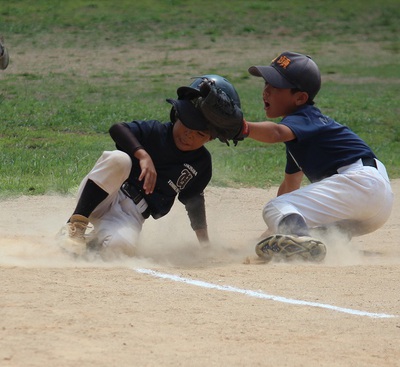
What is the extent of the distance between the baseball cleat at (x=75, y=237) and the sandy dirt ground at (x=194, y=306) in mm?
70

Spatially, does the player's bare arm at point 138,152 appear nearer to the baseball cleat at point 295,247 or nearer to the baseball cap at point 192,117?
the baseball cap at point 192,117

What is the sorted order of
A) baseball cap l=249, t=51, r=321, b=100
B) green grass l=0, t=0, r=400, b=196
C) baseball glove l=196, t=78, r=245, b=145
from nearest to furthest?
1. baseball glove l=196, t=78, r=245, b=145
2. baseball cap l=249, t=51, r=321, b=100
3. green grass l=0, t=0, r=400, b=196

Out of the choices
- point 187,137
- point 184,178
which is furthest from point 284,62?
point 184,178

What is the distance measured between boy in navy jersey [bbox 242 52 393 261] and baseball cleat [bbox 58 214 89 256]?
3.28 feet

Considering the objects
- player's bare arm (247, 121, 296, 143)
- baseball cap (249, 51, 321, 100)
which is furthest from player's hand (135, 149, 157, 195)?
baseball cap (249, 51, 321, 100)

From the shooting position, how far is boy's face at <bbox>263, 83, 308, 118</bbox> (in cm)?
600

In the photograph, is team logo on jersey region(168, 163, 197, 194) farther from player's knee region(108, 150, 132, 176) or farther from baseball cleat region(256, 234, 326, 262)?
baseball cleat region(256, 234, 326, 262)

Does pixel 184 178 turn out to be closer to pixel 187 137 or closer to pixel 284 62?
pixel 187 137

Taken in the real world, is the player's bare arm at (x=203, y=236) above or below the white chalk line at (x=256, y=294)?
below

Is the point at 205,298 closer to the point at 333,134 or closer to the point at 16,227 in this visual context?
the point at 333,134

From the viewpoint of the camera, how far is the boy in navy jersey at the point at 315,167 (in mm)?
5688

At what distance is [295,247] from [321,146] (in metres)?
0.77


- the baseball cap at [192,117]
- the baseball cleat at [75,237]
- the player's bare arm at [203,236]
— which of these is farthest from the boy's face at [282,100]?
the baseball cleat at [75,237]

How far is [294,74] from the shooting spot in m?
5.95
